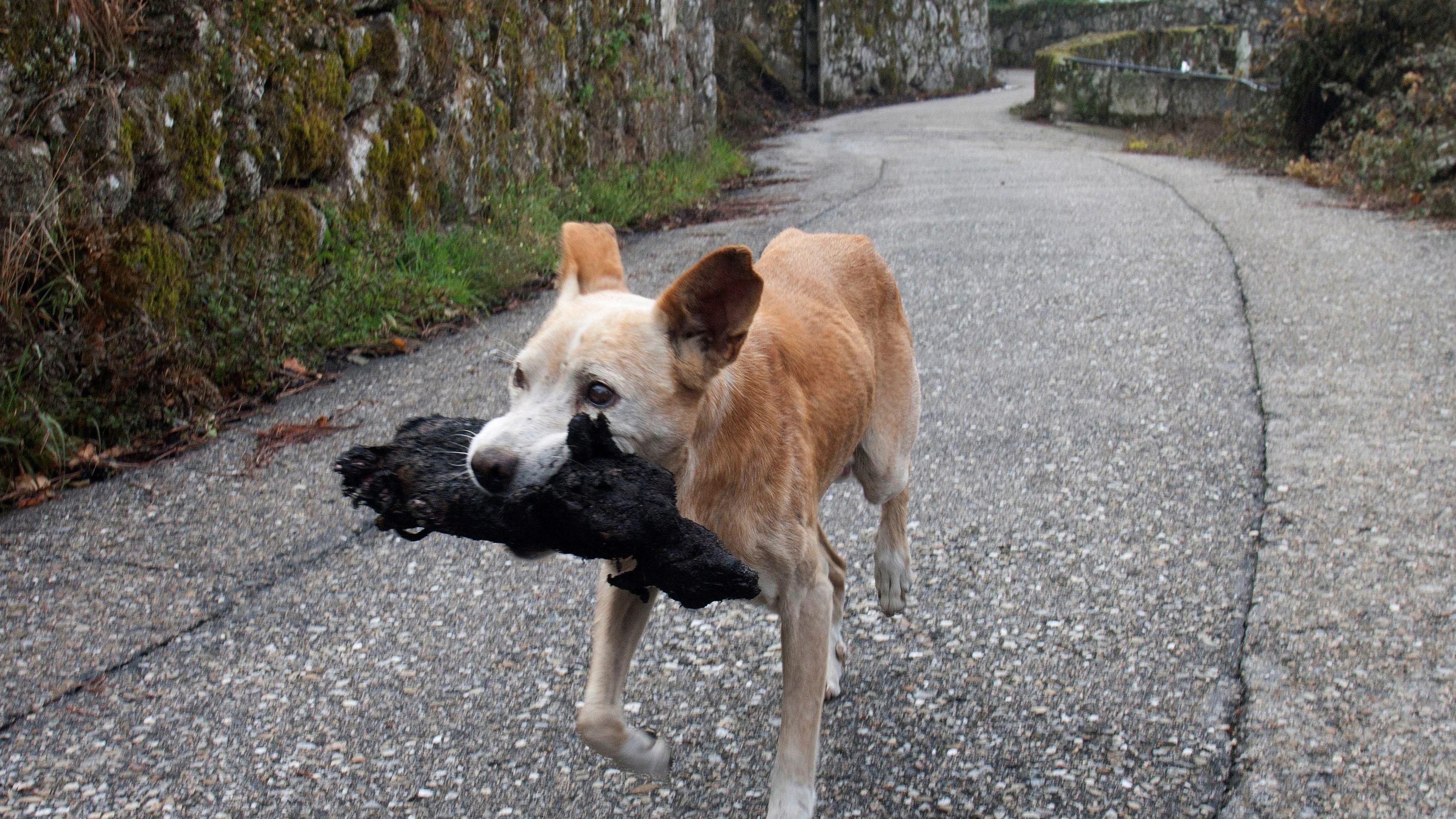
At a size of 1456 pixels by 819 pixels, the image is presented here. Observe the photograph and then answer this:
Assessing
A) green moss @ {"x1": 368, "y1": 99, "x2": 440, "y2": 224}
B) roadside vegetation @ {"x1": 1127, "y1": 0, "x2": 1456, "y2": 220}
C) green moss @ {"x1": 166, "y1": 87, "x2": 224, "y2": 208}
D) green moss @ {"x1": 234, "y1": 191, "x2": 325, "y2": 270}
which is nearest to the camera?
green moss @ {"x1": 166, "y1": 87, "x2": 224, "y2": 208}

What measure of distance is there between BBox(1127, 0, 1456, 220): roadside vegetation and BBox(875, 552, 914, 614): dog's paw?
352 inches

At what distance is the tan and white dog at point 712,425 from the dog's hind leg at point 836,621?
0.04ft

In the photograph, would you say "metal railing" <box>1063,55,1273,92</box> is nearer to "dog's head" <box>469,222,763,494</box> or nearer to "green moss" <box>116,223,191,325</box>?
"green moss" <box>116,223,191,325</box>

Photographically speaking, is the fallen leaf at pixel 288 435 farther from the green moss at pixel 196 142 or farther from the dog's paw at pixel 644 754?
the dog's paw at pixel 644 754

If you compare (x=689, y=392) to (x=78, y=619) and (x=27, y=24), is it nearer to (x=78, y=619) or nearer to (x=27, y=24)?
(x=78, y=619)

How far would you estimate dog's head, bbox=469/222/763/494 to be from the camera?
2660 millimetres

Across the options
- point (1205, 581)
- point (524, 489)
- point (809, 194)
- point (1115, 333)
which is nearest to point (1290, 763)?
point (1205, 581)

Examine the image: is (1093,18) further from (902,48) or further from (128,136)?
(128,136)

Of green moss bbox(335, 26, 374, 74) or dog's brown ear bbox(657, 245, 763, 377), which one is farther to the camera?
green moss bbox(335, 26, 374, 74)

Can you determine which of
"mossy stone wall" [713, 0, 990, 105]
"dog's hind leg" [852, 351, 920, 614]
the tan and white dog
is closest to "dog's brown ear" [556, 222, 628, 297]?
the tan and white dog

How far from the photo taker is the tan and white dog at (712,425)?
8.95 ft

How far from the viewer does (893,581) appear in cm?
411

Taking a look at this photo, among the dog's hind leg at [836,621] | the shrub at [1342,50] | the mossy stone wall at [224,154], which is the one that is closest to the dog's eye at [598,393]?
the dog's hind leg at [836,621]

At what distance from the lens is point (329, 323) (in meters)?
6.75
